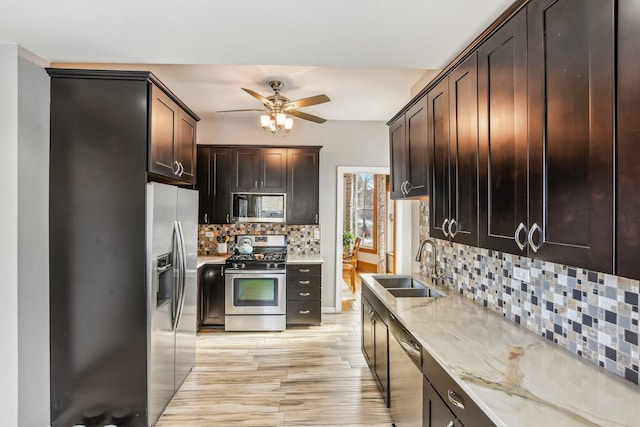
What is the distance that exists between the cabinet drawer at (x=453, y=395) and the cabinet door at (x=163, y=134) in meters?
2.09

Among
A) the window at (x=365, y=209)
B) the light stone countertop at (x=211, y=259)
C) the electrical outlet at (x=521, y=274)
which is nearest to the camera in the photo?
the electrical outlet at (x=521, y=274)

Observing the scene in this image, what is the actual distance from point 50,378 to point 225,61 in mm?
2464

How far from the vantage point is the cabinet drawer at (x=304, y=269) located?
4453mm

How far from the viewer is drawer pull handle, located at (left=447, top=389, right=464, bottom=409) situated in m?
1.32

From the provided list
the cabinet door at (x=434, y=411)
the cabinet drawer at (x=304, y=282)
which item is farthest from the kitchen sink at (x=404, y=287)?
the cabinet drawer at (x=304, y=282)

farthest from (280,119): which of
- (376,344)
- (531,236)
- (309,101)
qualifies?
(531,236)

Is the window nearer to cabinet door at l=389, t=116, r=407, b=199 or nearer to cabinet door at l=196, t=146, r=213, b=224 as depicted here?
cabinet door at l=196, t=146, r=213, b=224

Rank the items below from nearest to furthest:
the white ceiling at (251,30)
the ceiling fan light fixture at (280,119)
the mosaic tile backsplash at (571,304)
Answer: the mosaic tile backsplash at (571,304)
the white ceiling at (251,30)
the ceiling fan light fixture at (280,119)

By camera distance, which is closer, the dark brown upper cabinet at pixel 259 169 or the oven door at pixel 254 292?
the oven door at pixel 254 292

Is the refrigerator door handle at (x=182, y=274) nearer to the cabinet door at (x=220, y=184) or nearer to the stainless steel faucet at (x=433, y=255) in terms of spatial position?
the cabinet door at (x=220, y=184)

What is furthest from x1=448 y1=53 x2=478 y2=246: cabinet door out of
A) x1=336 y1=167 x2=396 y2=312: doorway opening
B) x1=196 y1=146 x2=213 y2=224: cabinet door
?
x1=336 y1=167 x2=396 y2=312: doorway opening

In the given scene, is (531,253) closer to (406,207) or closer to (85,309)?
(85,309)

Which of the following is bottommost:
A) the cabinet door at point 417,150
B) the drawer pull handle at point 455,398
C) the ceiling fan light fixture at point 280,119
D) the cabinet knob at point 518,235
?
the drawer pull handle at point 455,398

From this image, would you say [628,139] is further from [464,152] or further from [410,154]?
[410,154]
